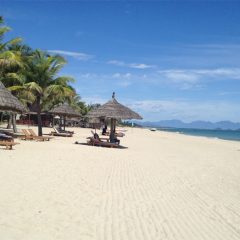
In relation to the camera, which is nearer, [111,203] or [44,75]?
[111,203]

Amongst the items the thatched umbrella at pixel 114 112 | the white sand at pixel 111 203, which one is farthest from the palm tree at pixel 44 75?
the white sand at pixel 111 203

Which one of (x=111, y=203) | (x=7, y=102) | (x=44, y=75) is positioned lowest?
(x=111, y=203)

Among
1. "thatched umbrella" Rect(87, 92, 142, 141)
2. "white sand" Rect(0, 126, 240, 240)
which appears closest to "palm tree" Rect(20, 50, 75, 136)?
"thatched umbrella" Rect(87, 92, 142, 141)

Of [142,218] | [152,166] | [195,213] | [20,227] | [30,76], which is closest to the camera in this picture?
[20,227]

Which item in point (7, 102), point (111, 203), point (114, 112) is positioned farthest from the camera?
point (114, 112)

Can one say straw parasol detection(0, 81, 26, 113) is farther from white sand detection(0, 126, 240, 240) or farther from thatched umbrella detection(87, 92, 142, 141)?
white sand detection(0, 126, 240, 240)

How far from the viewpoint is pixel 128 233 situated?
5.35m

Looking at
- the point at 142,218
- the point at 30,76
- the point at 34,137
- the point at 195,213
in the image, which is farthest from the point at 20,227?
the point at 30,76

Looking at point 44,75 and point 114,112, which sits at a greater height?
point 44,75

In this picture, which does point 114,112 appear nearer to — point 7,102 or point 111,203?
point 7,102

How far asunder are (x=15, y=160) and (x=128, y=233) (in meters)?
7.27

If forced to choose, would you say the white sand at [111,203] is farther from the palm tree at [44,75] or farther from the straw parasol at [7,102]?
the palm tree at [44,75]

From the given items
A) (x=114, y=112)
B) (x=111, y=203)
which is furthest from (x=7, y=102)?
(x=111, y=203)

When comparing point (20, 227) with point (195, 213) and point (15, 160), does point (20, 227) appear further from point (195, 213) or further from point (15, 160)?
point (15, 160)
